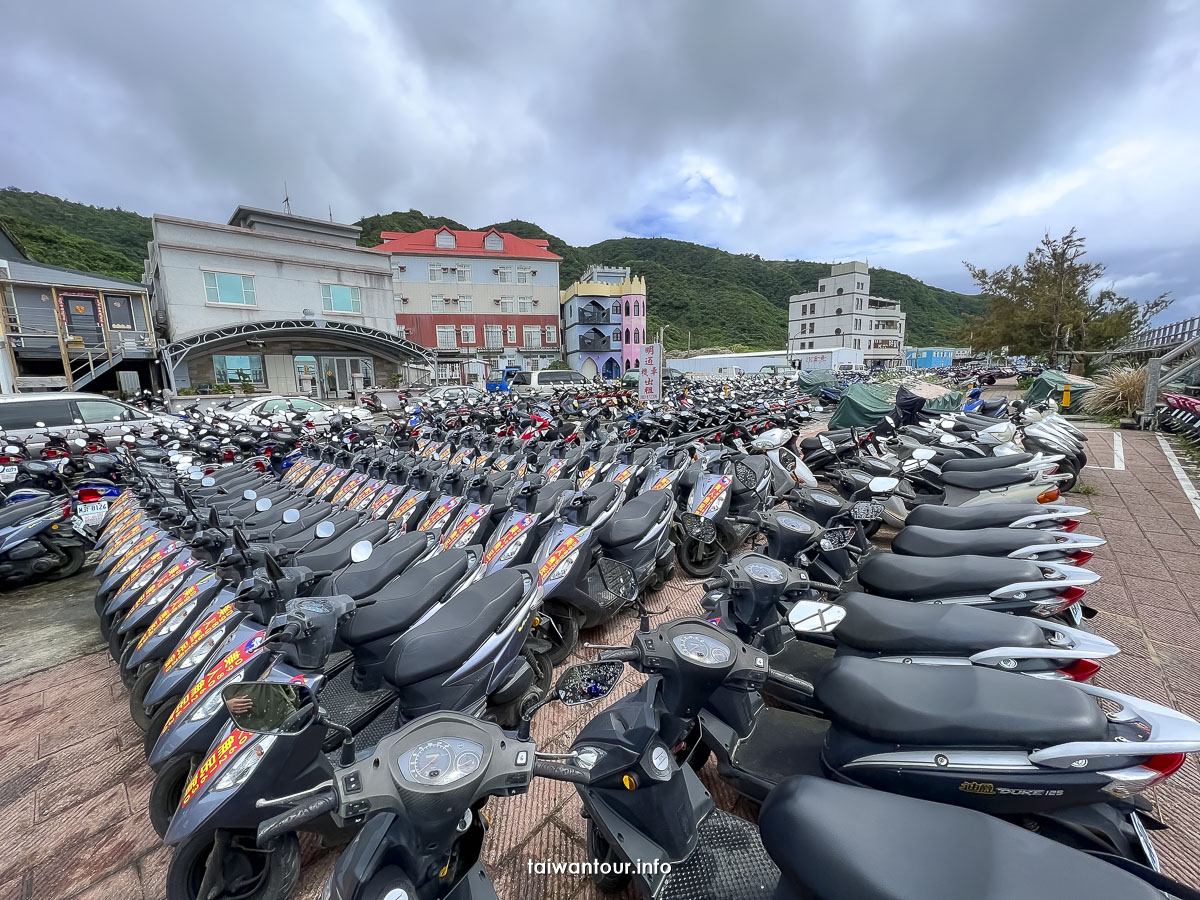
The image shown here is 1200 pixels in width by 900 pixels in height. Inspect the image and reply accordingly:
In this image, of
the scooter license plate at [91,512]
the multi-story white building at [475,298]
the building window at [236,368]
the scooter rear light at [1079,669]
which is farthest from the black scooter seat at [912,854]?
the multi-story white building at [475,298]

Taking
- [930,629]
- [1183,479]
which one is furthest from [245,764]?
[1183,479]

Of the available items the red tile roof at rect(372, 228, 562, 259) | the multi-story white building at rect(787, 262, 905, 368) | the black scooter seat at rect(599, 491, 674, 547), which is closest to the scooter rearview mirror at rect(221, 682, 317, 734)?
the black scooter seat at rect(599, 491, 674, 547)

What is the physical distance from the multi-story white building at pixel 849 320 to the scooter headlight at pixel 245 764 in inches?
2204

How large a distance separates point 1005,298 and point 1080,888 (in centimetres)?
2799

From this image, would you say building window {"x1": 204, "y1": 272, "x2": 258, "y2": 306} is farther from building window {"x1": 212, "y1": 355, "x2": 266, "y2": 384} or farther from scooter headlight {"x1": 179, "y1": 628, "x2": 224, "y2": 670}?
scooter headlight {"x1": 179, "y1": 628, "x2": 224, "y2": 670}

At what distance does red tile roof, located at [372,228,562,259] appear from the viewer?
32.0 metres

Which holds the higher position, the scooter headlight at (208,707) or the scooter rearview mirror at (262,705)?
the scooter rearview mirror at (262,705)

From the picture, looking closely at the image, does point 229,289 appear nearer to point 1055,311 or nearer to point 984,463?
point 984,463

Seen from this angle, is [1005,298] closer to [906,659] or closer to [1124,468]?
[1124,468]

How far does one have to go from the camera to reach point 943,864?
0.96m

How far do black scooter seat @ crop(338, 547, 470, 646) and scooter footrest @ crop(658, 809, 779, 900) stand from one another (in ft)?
4.75

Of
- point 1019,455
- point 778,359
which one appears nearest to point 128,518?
point 1019,455

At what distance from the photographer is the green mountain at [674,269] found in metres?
30.8

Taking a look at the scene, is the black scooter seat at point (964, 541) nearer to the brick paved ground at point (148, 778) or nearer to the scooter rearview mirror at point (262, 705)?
the brick paved ground at point (148, 778)
